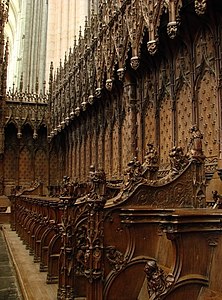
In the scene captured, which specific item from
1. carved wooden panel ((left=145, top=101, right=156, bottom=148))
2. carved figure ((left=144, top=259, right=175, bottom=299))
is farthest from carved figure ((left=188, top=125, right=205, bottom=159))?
carved wooden panel ((left=145, top=101, right=156, bottom=148))

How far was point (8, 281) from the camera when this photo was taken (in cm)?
569

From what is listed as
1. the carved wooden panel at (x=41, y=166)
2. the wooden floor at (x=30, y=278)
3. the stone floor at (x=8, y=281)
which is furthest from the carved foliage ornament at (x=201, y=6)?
the carved wooden panel at (x=41, y=166)

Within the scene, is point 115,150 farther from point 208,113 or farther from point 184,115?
point 208,113

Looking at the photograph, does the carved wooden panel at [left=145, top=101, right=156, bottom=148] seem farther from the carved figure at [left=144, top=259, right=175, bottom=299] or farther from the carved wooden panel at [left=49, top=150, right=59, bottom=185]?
the carved wooden panel at [left=49, top=150, right=59, bottom=185]

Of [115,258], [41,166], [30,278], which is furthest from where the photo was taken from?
[41,166]

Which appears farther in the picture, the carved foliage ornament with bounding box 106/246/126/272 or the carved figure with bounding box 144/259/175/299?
the carved foliage ornament with bounding box 106/246/126/272

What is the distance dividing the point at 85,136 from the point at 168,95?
6.52 metres

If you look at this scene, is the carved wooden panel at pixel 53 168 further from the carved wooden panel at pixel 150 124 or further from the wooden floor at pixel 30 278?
the wooden floor at pixel 30 278

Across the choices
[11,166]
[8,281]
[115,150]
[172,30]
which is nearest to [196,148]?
[172,30]

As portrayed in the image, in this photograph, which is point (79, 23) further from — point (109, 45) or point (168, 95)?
point (168, 95)

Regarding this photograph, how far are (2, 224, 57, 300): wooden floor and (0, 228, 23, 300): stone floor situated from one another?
0.11 m

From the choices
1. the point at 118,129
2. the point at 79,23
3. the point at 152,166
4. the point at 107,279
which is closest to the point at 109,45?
the point at 118,129

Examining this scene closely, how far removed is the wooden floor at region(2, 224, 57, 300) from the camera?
14.9ft

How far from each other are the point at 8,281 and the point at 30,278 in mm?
453
